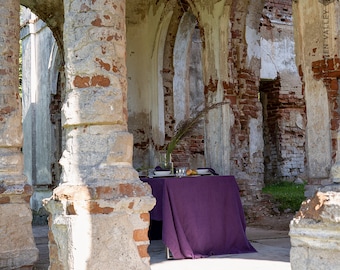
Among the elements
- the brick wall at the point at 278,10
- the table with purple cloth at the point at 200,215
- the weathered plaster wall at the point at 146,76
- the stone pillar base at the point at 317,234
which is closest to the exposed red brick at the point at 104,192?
the stone pillar base at the point at 317,234

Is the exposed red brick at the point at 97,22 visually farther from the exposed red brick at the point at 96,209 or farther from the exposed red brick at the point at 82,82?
the exposed red brick at the point at 96,209

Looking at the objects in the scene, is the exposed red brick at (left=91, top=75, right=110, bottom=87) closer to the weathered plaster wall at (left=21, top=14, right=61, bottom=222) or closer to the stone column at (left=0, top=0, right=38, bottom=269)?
the stone column at (left=0, top=0, right=38, bottom=269)

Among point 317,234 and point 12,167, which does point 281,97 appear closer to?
point 12,167

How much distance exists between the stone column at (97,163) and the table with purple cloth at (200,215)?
2.01 metres

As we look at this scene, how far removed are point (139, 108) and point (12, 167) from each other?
591cm

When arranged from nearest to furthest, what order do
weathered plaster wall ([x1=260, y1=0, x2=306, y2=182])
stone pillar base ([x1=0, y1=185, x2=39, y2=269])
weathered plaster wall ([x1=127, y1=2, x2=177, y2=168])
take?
stone pillar base ([x1=0, y1=185, x2=39, y2=269]) < weathered plaster wall ([x1=127, y1=2, x2=177, y2=168]) < weathered plaster wall ([x1=260, y1=0, x2=306, y2=182])

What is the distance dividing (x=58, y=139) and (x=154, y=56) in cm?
397

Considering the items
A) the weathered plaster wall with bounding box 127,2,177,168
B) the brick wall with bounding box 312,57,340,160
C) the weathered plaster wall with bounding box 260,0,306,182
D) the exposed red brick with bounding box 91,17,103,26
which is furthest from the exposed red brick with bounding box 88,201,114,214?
the weathered plaster wall with bounding box 260,0,306,182

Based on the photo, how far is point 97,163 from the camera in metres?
3.83

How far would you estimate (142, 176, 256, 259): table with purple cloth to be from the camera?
590 cm

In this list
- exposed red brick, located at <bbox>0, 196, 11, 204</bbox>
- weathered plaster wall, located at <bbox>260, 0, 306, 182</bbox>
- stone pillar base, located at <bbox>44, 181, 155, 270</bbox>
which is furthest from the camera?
weathered plaster wall, located at <bbox>260, 0, 306, 182</bbox>

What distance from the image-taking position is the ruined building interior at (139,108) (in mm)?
3812

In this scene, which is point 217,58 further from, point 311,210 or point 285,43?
point 311,210

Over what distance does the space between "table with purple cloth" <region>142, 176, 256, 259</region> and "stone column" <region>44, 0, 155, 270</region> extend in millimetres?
2012
